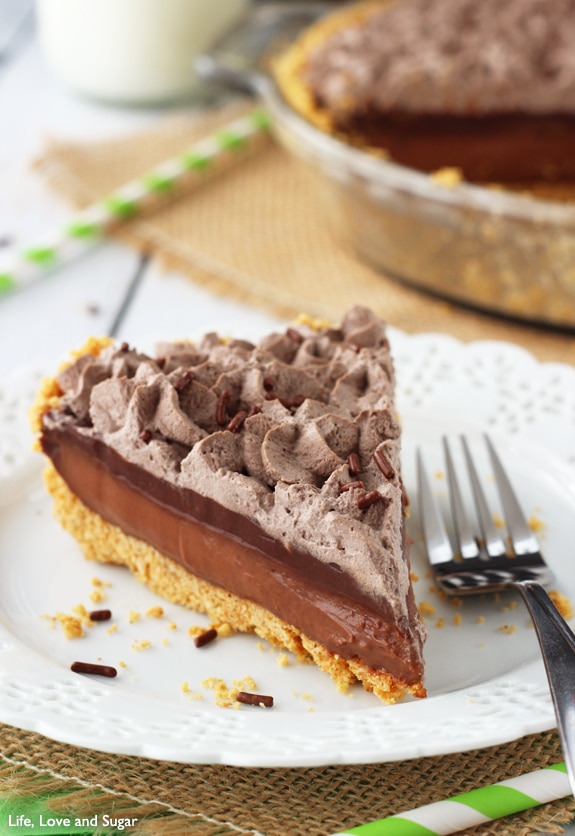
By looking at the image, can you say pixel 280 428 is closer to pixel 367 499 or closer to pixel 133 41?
pixel 367 499

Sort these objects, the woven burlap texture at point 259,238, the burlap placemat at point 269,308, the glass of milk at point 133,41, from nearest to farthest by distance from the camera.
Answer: the burlap placemat at point 269,308 → the woven burlap texture at point 259,238 → the glass of milk at point 133,41

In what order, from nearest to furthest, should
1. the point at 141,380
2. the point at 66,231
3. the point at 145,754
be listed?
the point at 145,754 → the point at 141,380 → the point at 66,231

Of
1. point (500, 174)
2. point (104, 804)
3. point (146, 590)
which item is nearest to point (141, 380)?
point (146, 590)

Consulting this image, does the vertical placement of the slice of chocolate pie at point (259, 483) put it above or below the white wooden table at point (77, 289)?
below

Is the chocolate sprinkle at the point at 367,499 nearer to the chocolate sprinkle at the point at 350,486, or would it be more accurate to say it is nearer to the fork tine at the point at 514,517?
the chocolate sprinkle at the point at 350,486

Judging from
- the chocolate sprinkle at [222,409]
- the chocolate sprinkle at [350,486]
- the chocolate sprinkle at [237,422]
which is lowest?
the chocolate sprinkle at [350,486]

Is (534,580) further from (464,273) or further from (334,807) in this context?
(464,273)

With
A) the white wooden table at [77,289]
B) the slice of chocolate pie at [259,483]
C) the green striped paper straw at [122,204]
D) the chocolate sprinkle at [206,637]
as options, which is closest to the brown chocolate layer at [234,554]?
the slice of chocolate pie at [259,483]
